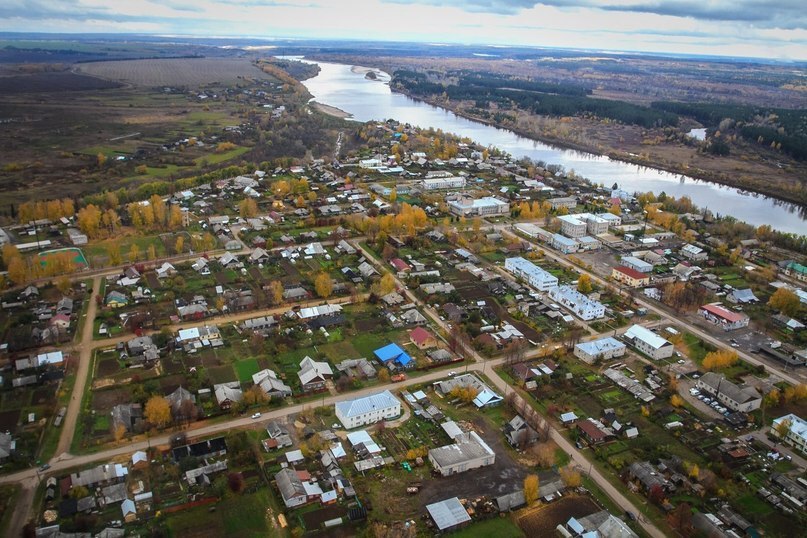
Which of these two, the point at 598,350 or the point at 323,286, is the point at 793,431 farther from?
the point at 323,286

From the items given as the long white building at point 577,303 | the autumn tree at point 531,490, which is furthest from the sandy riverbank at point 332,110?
the autumn tree at point 531,490

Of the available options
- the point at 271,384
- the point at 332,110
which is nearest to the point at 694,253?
the point at 271,384

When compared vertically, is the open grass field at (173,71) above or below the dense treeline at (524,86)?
below

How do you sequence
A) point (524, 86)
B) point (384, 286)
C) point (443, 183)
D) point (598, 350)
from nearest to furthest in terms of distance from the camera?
1. point (598, 350)
2. point (384, 286)
3. point (443, 183)
4. point (524, 86)

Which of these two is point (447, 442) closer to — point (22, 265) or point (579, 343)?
point (579, 343)

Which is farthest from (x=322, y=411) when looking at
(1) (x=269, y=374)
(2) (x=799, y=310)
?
(2) (x=799, y=310)

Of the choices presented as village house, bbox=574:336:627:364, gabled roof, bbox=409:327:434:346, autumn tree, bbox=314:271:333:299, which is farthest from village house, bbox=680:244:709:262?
autumn tree, bbox=314:271:333:299

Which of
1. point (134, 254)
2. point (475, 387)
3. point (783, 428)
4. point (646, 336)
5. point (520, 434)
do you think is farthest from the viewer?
point (134, 254)

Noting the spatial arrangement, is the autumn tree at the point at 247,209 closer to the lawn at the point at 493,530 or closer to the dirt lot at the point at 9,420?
the dirt lot at the point at 9,420
